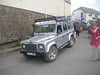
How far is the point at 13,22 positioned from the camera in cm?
805

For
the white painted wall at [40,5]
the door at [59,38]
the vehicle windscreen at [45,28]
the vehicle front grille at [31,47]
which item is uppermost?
the white painted wall at [40,5]

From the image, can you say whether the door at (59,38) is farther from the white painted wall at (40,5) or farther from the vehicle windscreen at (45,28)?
the white painted wall at (40,5)

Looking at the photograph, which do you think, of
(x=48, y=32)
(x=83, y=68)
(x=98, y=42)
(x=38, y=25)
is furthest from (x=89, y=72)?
(x=38, y=25)

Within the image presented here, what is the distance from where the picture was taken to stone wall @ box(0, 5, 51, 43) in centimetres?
724

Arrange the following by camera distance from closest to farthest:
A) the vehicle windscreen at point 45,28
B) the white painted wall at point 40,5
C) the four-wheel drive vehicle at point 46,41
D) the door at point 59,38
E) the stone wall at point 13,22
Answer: the four-wheel drive vehicle at point 46,41 < the door at point 59,38 < the vehicle windscreen at point 45,28 < the stone wall at point 13,22 < the white painted wall at point 40,5

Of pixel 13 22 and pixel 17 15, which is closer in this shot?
pixel 13 22

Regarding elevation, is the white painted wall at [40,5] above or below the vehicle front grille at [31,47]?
above

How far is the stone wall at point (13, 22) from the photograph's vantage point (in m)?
7.24

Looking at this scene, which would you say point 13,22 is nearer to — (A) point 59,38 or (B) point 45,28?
(B) point 45,28

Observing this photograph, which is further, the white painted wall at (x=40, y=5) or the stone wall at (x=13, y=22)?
the white painted wall at (x=40, y=5)

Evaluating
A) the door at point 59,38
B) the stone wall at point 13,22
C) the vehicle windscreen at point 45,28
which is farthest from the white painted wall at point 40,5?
the door at point 59,38

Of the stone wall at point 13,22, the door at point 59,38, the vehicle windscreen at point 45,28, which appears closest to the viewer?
the door at point 59,38

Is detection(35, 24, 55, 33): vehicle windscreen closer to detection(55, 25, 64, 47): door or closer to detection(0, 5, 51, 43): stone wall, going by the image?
detection(55, 25, 64, 47): door

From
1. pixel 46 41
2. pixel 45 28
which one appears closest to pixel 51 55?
pixel 46 41
